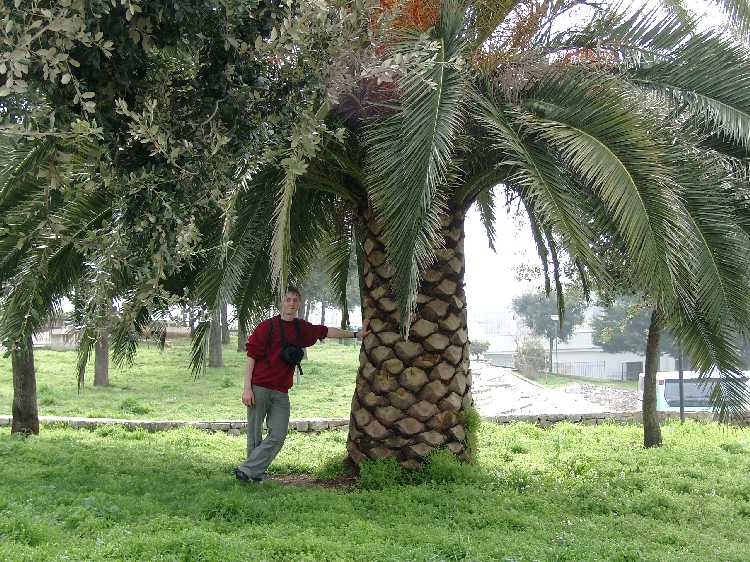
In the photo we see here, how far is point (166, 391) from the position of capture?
17406mm

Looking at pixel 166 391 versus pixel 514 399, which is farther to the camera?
pixel 514 399

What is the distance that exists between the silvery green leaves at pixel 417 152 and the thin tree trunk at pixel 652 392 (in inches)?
195

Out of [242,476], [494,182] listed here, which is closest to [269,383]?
[242,476]

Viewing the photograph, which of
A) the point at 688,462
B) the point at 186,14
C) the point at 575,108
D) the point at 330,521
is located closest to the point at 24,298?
the point at 330,521

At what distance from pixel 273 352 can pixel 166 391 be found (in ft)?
37.9

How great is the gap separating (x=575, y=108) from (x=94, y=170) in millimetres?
3770

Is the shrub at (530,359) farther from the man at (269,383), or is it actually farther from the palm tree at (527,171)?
the man at (269,383)

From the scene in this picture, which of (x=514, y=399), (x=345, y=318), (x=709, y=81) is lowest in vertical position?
(x=514, y=399)

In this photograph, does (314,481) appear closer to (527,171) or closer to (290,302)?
(290,302)

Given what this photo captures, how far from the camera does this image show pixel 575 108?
577 centimetres

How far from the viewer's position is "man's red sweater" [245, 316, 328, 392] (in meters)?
6.64

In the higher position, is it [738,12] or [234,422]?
[738,12]

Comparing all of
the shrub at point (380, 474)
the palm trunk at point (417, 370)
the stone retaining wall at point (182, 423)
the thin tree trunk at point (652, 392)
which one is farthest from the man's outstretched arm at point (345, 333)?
the stone retaining wall at point (182, 423)

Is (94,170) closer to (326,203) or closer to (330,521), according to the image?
(330,521)
